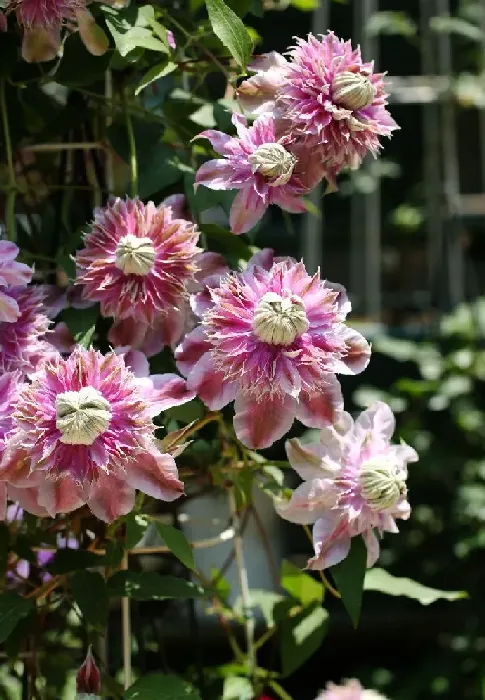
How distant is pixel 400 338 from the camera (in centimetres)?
248

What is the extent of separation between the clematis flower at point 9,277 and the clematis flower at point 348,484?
0.66ft

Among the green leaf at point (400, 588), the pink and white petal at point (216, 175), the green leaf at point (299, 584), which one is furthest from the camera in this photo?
the green leaf at point (299, 584)

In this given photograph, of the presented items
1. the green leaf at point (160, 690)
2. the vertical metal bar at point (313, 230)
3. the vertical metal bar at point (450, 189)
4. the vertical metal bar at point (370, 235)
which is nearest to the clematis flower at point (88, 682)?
the green leaf at point (160, 690)

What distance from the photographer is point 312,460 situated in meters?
0.69

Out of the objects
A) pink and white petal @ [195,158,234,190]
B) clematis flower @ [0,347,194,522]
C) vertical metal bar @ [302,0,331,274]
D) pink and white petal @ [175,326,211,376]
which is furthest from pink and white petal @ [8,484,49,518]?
vertical metal bar @ [302,0,331,274]

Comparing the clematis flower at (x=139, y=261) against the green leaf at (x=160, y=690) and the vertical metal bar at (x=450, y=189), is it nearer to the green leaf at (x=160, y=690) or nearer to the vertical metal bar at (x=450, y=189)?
the green leaf at (x=160, y=690)

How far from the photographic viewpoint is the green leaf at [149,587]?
2.32 feet

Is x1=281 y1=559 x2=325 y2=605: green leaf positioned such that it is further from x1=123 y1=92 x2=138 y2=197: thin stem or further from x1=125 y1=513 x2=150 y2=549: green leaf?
x1=123 y1=92 x2=138 y2=197: thin stem

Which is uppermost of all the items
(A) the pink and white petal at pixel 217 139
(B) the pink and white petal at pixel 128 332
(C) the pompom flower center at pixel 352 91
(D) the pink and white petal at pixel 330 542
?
(C) the pompom flower center at pixel 352 91

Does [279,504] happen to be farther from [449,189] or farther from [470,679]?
[449,189]

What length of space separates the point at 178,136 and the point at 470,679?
1628 millimetres

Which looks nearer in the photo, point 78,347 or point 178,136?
point 78,347

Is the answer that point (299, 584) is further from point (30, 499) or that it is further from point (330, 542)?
point (30, 499)

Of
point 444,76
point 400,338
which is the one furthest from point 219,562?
Result: point 444,76
